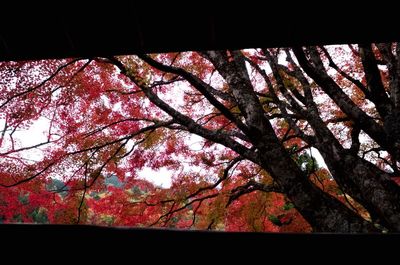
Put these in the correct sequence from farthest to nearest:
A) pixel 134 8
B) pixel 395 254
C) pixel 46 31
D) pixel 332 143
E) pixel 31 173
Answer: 1. pixel 31 173
2. pixel 332 143
3. pixel 46 31
4. pixel 134 8
5. pixel 395 254

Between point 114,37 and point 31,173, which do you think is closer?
point 114,37

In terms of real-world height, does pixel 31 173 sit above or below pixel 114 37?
above

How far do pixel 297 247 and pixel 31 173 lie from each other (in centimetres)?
1002

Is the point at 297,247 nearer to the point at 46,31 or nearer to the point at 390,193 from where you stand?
the point at 46,31

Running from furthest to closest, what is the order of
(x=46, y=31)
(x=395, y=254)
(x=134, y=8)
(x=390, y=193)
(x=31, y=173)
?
(x=31, y=173), (x=390, y=193), (x=46, y=31), (x=134, y=8), (x=395, y=254)

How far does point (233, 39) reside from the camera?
8.33 feet

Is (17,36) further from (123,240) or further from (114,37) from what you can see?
(123,240)

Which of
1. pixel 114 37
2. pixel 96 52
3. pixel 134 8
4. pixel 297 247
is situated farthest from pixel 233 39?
pixel 297 247

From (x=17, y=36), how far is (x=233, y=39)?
5.72 feet

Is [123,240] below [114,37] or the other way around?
below

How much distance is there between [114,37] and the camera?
8.39 ft

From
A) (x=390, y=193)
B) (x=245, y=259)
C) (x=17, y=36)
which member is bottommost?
(x=245, y=259)

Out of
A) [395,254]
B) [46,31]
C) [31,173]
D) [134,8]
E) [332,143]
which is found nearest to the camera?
Result: [395,254]

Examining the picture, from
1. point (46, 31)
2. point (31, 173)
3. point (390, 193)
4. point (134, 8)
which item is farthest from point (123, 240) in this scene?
point (31, 173)
